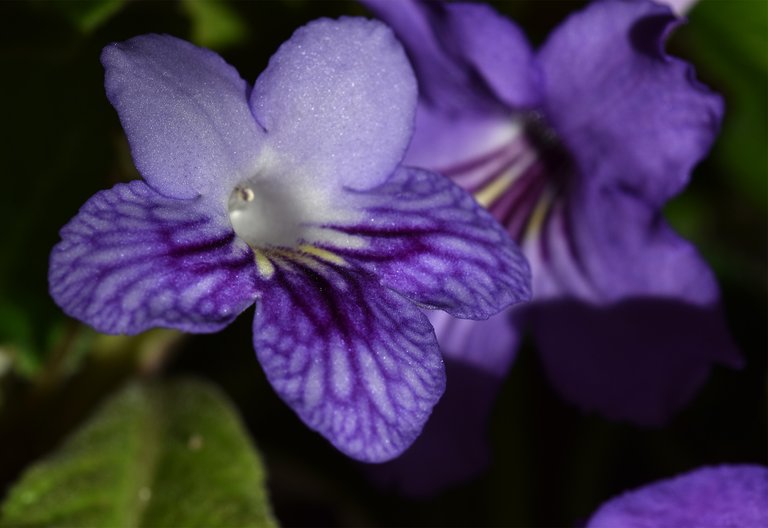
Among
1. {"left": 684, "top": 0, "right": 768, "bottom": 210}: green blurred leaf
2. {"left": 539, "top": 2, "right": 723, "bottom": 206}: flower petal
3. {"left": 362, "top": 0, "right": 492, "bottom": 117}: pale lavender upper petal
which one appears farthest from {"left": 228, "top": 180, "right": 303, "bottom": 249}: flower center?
{"left": 684, "top": 0, "right": 768, "bottom": 210}: green blurred leaf

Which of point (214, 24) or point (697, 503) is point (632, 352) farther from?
point (214, 24)

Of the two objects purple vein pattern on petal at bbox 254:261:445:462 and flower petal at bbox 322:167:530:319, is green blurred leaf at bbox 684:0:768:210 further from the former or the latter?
purple vein pattern on petal at bbox 254:261:445:462

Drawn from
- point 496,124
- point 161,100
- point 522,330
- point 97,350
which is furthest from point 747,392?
point 161,100

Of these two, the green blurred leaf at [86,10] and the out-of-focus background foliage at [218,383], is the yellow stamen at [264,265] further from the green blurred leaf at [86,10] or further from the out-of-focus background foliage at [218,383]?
the green blurred leaf at [86,10]

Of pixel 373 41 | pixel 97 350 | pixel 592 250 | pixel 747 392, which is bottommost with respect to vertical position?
pixel 747 392

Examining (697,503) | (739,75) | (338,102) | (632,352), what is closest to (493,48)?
(338,102)

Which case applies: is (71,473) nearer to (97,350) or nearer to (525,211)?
(97,350)

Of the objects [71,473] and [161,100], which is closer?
[161,100]
